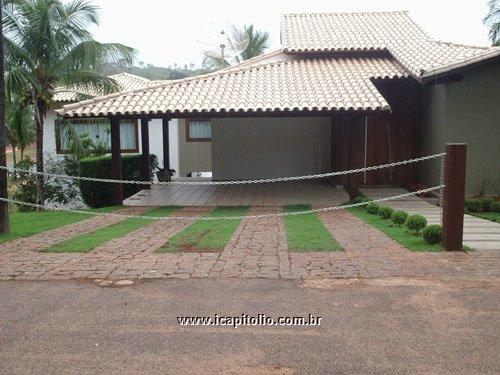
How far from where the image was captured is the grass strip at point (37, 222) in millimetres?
8301

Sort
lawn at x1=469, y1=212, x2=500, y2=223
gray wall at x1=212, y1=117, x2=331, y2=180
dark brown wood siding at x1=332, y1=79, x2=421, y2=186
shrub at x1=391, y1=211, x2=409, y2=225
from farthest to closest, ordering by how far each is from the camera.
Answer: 1. gray wall at x1=212, y1=117, x2=331, y2=180
2. dark brown wood siding at x1=332, y1=79, x2=421, y2=186
3. lawn at x1=469, y1=212, x2=500, y2=223
4. shrub at x1=391, y1=211, x2=409, y2=225

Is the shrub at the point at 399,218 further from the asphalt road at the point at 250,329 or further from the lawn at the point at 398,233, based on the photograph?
the asphalt road at the point at 250,329

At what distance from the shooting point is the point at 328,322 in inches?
169

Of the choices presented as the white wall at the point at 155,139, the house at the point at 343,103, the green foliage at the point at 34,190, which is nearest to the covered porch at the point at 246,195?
the house at the point at 343,103

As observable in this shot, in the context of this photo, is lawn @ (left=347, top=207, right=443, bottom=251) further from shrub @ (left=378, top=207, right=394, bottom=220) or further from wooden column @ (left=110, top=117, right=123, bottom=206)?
wooden column @ (left=110, top=117, right=123, bottom=206)

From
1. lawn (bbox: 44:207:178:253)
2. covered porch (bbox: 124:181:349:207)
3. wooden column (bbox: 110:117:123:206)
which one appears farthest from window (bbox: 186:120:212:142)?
lawn (bbox: 44:207:178:253)

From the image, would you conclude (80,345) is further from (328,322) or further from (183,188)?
(183,188)

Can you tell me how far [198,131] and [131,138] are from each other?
287 centimetres

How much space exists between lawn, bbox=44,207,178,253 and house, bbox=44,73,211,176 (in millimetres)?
10654

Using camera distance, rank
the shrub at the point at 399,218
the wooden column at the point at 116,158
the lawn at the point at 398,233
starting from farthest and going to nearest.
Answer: the wooden column at the point at 116,158 < the shrub at the point at 399,218 < the lawn at the point at 398,233

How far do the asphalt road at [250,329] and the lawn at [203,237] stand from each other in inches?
63.5

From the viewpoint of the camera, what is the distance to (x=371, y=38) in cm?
1700

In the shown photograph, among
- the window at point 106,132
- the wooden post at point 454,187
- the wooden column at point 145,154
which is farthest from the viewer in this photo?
the window at point 106,132

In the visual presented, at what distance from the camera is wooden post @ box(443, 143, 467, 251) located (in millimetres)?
6441
